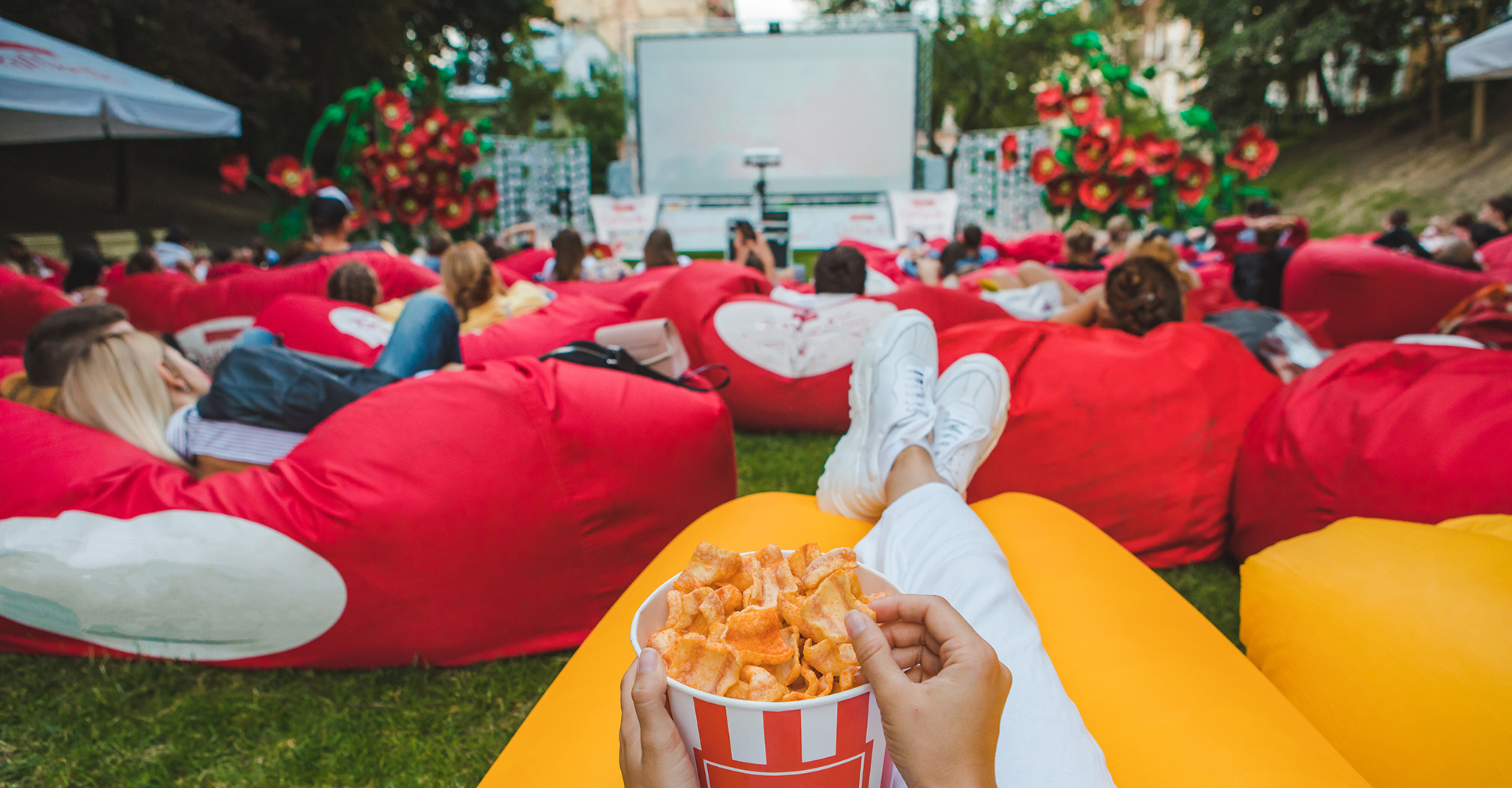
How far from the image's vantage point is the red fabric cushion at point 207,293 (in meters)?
3.32

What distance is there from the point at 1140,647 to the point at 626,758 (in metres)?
0.71

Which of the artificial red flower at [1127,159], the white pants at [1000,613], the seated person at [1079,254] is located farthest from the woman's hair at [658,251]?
the artificial red flower at [1127,159]

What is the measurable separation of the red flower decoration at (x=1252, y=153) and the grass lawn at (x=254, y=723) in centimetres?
697

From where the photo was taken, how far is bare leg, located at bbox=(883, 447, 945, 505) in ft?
4.12

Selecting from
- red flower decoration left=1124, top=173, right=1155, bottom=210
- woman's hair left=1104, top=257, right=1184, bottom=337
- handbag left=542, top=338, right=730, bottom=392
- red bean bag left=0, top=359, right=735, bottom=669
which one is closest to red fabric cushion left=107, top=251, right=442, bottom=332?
red bean bag left=0, top=359, right=735, bottom=669

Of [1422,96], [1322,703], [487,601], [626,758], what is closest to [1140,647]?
[1322,703]

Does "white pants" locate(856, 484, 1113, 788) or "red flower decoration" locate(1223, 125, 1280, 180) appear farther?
"red flower decoration" locate(1223, 125, 1280, 180)

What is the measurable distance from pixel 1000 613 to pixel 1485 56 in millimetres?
4593

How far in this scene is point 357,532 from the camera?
4.31 ft

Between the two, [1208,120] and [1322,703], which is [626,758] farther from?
[1208,120]

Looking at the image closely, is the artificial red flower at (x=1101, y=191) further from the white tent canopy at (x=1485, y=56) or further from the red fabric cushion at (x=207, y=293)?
the red fabric cushion at (x=207, y=293)

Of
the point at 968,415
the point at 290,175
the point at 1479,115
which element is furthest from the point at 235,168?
the point at 1479,115

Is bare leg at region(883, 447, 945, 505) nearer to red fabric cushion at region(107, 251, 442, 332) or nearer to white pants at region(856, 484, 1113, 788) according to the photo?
white pants at region(856, 484, 1113, 788)

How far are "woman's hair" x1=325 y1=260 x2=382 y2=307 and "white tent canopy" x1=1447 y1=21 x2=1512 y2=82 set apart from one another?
510 centimetres
